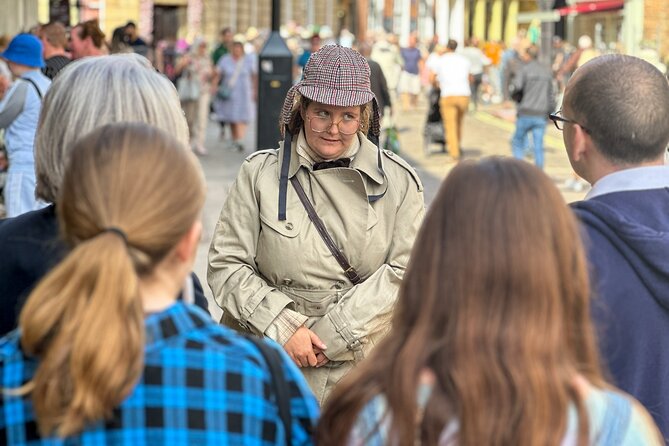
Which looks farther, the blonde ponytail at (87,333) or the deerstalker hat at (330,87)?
the deerstalker hat at (330,87)

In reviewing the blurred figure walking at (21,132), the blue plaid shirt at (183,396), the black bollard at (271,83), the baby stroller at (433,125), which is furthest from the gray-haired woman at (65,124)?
the baby stroller at (433,125)

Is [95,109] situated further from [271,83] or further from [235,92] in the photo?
[235,92]

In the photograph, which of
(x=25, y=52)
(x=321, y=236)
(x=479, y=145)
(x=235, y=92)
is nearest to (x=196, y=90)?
(x=235, y=92)

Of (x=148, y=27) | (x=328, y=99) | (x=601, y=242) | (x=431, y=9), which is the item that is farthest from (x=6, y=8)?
(x=431, y=9)

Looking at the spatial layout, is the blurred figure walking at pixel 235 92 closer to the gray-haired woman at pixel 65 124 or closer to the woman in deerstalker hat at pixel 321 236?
the woman in deerstalker hat at pixel 321 236

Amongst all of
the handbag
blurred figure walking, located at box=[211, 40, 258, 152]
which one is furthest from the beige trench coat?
blurred figure walking, located at box=[211, 40, 258, 152]

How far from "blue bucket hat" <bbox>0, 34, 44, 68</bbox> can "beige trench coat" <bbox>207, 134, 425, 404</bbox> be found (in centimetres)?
470

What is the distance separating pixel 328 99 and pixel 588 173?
1.18 m

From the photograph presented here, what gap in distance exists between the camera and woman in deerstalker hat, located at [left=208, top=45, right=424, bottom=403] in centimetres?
416

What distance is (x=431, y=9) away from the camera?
222 ft

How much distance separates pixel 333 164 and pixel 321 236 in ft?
0.91

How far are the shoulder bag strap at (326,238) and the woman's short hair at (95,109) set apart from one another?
114cm

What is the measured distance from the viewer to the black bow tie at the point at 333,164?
4.30 m

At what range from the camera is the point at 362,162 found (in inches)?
169
